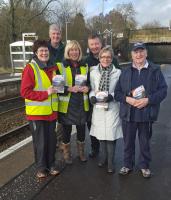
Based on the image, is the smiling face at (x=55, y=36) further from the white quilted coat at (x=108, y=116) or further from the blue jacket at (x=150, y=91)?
the blue jacket at (x=150, y=91)

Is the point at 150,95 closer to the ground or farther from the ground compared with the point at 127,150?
farther from the ground

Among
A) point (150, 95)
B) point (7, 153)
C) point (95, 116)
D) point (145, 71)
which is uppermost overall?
point (145, 71)

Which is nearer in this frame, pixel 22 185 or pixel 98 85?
pixel 22 185

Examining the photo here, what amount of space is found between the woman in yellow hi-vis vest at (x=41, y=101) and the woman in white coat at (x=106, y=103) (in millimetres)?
636

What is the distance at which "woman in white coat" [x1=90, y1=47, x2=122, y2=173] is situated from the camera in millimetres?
5182

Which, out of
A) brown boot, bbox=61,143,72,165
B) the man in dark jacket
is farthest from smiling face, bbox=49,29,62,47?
brown boot, bbox=61,143,72,165

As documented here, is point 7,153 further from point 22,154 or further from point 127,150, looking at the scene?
point 127,150

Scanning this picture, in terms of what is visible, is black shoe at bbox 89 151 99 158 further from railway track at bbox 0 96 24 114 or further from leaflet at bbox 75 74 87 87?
railway track at bbox 0 96 24 114

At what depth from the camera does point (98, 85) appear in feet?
17.4

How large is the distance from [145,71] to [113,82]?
56cm

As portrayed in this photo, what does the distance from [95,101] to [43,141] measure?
3.12ft

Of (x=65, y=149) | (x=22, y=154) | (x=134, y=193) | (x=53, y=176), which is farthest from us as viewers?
(x=22, y=154)

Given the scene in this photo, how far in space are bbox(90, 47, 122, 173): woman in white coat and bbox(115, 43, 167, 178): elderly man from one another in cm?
17

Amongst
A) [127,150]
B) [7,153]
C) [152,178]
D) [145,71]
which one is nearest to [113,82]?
[145,71]
